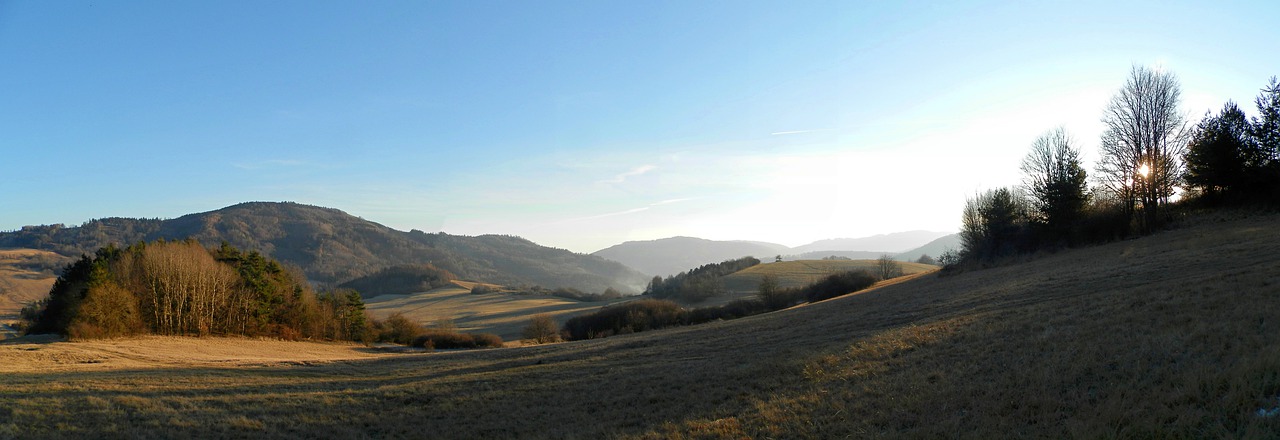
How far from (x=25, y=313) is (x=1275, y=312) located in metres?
90.2

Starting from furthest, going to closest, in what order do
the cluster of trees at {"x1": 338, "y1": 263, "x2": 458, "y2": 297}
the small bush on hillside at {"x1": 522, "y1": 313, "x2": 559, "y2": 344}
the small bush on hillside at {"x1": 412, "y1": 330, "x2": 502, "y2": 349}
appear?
the cluster of trees at {"x1": 338, "y1": 263, "x2": 458, "y2": 297}
the small bush on hillside at {"x1": 522, "y1": 313, "x2": 559, "y2": 344}
the small bush on hillside at {"x1": 412, "y1": 330, "x2": 502, "y2": 349}

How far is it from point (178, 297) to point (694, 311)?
146 feet

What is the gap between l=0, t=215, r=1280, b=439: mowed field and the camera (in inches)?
306

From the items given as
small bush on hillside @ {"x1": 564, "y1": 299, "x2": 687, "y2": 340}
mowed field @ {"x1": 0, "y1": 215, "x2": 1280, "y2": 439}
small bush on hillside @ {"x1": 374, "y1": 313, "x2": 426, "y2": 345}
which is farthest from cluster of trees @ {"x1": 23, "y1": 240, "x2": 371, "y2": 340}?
small bush on hillside @ {"x1": 564, "y1": 299, "x2": 687, "y2": 340}

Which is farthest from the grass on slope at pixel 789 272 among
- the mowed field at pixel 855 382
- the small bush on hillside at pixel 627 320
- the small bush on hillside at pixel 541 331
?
the mowed field at pixel 855 382

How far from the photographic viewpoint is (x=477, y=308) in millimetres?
110562

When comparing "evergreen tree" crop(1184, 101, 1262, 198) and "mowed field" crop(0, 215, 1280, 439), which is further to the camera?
"evergreen tree" crop(1184, 101, 1262, 198)

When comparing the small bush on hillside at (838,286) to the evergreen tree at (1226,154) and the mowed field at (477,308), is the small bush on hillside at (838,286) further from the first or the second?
the mowed field at (477,308)

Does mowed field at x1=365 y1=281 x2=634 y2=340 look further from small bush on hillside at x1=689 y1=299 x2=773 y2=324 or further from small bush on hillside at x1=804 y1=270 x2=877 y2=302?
small bush on hillside at x1=804 y1=270 x2=877 y2=302

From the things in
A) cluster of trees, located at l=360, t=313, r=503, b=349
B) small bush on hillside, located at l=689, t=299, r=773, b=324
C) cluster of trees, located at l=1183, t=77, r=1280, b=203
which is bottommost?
cluster of trees, located at l=360, t=313, r=503, b=349

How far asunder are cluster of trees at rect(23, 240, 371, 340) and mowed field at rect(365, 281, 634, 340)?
24571mm

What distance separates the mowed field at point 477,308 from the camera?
8481 cm

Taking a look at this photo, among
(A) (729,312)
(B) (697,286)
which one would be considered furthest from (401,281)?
(A) (729,312)

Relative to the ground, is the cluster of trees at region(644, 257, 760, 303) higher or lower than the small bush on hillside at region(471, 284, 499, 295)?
higher
